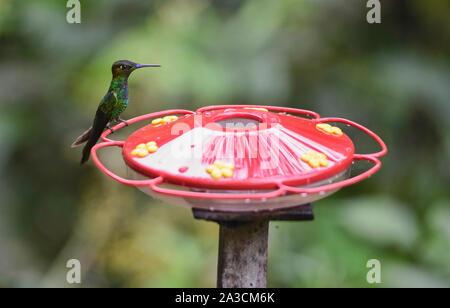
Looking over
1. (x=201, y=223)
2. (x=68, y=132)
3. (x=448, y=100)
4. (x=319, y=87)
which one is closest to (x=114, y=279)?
(x=201, y=223)

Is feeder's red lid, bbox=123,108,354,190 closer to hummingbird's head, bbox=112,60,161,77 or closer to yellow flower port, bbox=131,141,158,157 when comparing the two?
yellow flower port, bbox=131,141,158,157

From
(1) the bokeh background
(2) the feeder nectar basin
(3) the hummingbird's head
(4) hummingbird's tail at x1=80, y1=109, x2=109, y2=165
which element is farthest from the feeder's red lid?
(1) the bokeh background

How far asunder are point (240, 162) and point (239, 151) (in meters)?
0.06

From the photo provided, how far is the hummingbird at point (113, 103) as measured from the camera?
215 centimetres

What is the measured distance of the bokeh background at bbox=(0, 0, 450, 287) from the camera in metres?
3.11

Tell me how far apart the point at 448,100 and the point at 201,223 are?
1.69 m

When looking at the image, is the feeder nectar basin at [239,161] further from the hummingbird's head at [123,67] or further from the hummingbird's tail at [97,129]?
the hummingbird's head at [123,67]

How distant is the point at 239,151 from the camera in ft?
5.86

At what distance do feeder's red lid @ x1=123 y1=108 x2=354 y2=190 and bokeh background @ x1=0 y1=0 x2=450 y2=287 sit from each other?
1.05m

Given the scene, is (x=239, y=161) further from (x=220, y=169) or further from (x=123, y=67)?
(x=123, y=67)

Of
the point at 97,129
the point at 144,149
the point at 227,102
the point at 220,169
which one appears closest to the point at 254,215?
the point at 220,169

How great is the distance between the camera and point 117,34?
3.44 metres

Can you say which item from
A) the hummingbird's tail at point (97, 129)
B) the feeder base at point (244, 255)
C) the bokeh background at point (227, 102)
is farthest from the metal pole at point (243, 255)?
the bokeh background at point (227, 102)

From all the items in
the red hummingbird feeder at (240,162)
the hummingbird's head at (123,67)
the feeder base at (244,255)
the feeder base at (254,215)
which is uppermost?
the hummingbird's head at (123,67)
